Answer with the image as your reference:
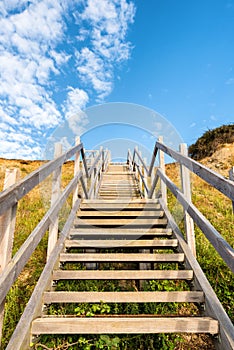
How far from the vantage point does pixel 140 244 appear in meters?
2.90

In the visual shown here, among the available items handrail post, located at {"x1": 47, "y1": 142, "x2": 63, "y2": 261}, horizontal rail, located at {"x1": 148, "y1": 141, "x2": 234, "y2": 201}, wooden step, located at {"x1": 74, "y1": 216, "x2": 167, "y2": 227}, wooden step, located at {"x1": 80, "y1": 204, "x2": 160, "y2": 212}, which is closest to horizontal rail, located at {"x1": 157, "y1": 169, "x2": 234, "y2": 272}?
horizontal rail, located at {"x1": 148, "y1": 141, "x2": 234, "y2": 201}

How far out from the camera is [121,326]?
6.08 ft

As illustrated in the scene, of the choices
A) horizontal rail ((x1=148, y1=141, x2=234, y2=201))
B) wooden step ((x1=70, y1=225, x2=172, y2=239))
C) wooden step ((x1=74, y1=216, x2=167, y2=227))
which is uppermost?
horizontal rail ((x1=148, y1=141, x2=234, y2=201))

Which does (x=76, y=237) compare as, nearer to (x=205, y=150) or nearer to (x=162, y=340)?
(x=162, y=340)

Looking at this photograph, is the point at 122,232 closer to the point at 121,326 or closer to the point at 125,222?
the point at 125,222

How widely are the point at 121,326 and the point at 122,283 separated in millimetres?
Result: 2154

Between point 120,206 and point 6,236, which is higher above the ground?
point 120,206

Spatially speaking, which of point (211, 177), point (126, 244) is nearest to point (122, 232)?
point (126, 244)

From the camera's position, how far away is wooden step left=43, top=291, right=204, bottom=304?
213 centimetres

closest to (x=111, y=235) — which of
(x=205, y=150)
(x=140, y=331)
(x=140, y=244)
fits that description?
(x=140, y=244)

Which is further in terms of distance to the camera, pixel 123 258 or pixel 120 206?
pixel 120 206

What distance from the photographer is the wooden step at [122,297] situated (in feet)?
6.98

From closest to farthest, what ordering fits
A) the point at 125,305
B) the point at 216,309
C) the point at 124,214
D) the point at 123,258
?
1. the point at 216,309
2. the point at 123,258
3. the point at 125,305
4. the point at 124,214

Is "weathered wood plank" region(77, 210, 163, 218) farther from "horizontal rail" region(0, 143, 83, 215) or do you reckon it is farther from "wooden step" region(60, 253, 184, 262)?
"horizontal rail" region(0, 143, 83, 215)
